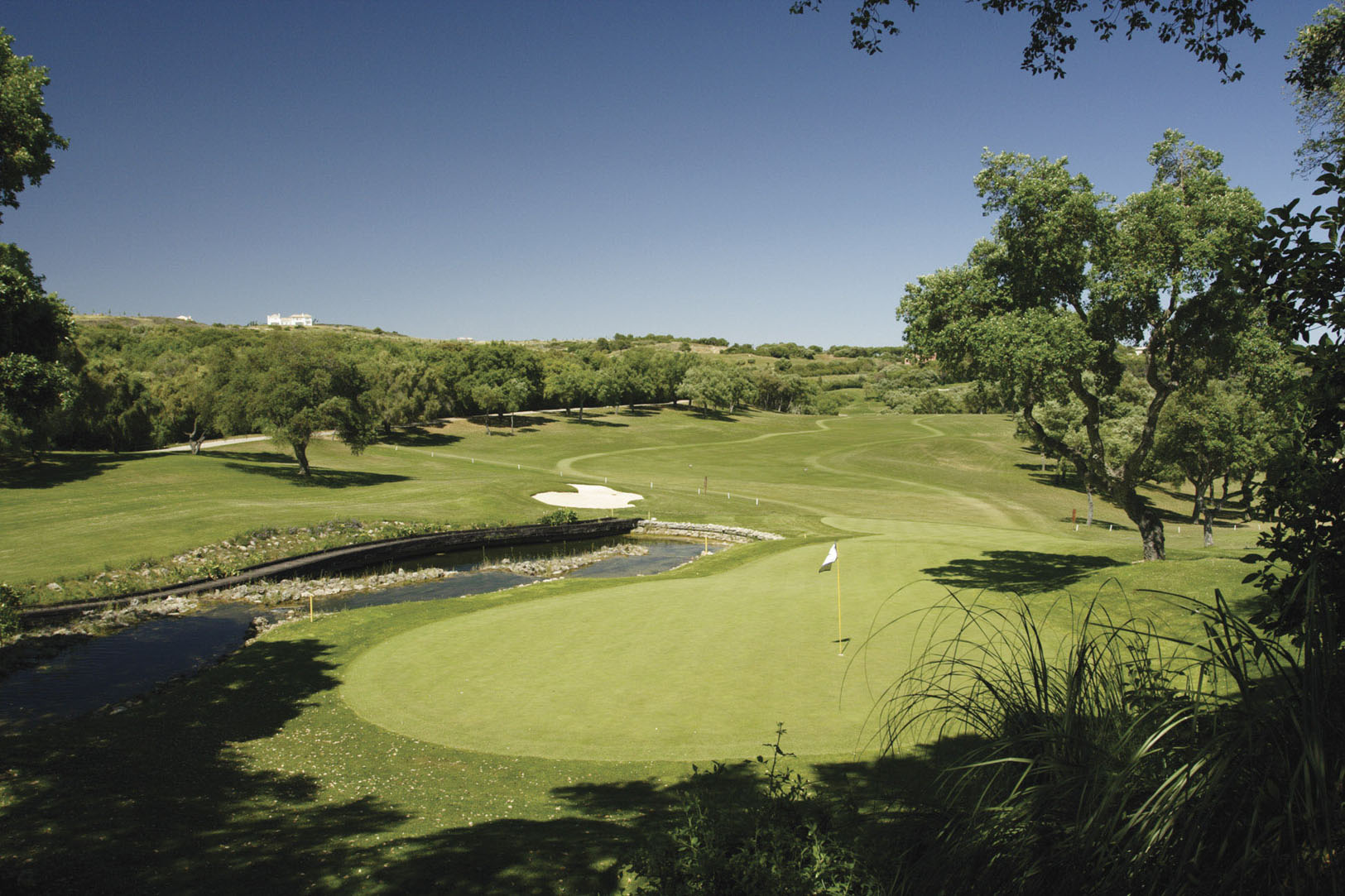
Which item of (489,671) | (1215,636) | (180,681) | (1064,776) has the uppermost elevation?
(1215,636)

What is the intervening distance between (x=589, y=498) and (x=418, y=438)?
117 ft

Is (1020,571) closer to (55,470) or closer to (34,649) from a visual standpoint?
(34,649)

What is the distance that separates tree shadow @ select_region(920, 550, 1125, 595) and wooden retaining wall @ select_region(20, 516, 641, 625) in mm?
22882

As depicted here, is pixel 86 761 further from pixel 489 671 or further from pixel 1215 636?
pixel 1215 636

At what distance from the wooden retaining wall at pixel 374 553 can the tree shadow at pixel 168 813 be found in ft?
39.5

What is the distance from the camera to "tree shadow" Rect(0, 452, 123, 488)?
37.7m

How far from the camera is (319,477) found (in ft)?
154

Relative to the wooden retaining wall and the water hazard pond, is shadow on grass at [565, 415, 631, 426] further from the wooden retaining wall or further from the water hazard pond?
the water hazard pond

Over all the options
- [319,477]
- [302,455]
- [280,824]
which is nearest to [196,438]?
[302,455]

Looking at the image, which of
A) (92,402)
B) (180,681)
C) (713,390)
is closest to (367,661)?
(180,681)

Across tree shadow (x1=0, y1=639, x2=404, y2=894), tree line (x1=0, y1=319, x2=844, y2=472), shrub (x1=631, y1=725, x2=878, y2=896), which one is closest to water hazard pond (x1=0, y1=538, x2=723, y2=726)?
tree shadow (x1=0, y1=639, x2=404, y2=894)

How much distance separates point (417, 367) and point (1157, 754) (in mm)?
80078

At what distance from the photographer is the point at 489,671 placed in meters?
12.2

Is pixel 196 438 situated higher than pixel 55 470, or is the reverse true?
pixel 196 438
